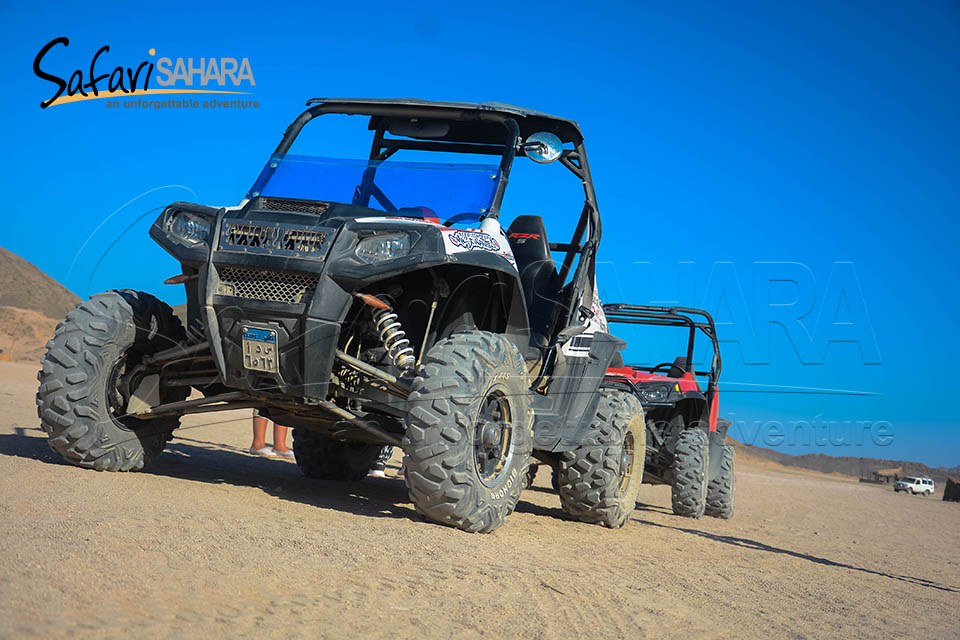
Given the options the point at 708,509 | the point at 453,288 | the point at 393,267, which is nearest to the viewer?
the point at 393,267

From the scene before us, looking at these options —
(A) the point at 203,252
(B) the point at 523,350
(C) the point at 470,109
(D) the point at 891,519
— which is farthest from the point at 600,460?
(D) the point at 891,519

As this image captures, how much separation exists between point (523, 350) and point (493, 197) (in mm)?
1203

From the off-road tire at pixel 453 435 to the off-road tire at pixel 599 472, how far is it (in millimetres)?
1905

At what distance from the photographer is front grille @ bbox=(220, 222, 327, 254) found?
512cm

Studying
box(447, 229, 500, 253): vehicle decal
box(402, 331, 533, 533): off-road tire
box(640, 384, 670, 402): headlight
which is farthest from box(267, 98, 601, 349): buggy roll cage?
box(640, 384, 670, 402): headlight

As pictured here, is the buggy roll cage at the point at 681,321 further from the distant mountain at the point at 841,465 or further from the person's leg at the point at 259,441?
the distant mountain at the point at 841,465

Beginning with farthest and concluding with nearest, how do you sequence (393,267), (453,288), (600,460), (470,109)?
(600,460) < (470,109) < (453,288) < (393,267)

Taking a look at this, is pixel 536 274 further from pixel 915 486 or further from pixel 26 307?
pixel 26 307

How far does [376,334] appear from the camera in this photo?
541 centimetres

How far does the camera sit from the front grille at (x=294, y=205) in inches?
217

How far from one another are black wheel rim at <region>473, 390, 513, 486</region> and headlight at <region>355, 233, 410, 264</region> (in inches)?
39.6

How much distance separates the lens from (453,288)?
5766mm

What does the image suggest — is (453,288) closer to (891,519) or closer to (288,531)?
(288,531)

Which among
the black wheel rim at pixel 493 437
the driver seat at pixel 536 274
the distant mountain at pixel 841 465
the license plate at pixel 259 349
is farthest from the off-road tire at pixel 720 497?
the distant mountain at pixel 841 465
